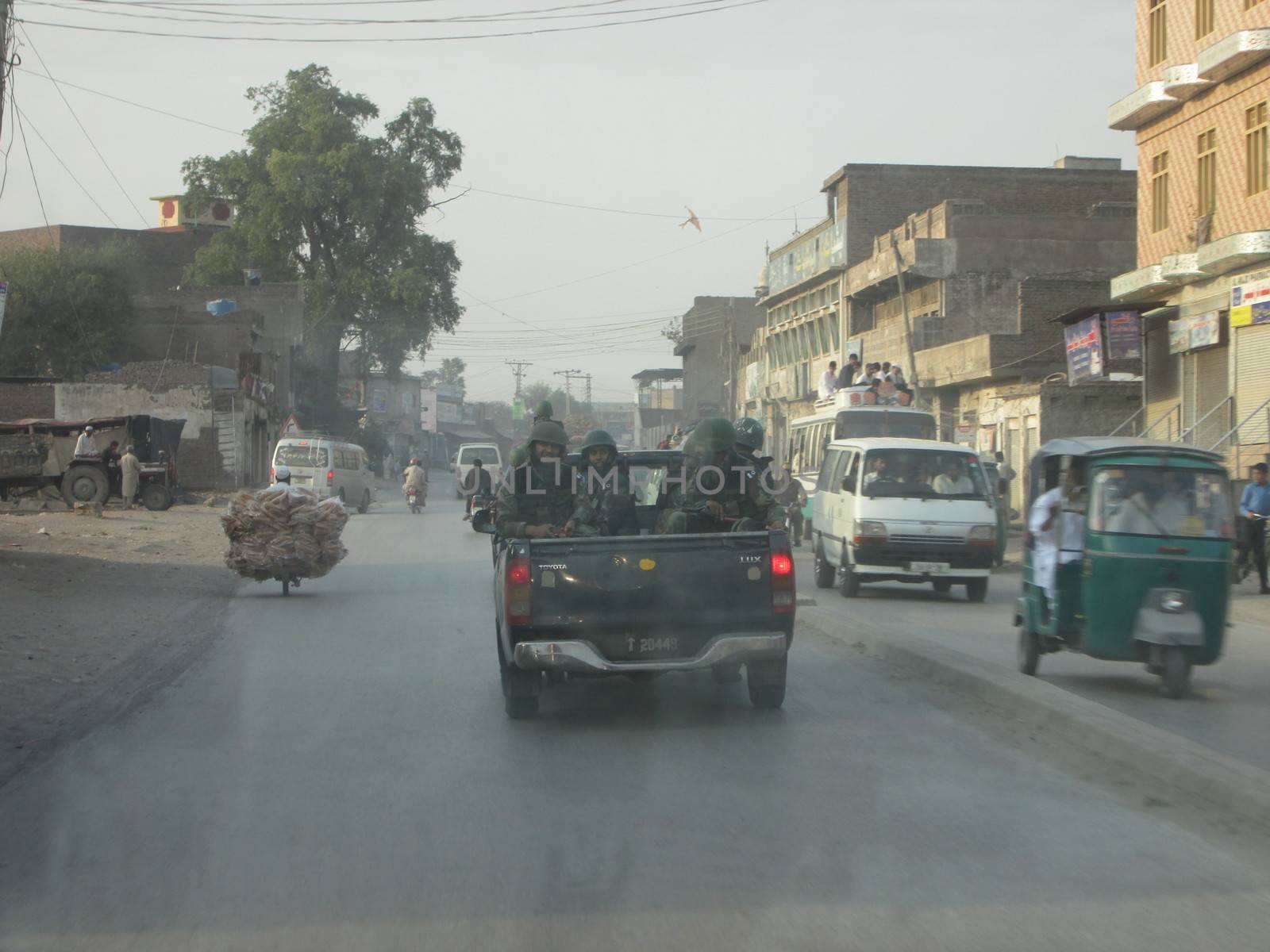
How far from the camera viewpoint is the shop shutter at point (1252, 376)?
2416 cm

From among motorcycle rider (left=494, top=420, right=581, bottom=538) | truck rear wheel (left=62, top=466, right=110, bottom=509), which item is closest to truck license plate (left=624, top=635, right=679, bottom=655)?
motorcycle rider (left=494, top=420, right=581, bottom=538)

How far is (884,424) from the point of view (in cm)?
2522

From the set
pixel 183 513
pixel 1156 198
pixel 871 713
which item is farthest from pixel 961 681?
pixel 183 513

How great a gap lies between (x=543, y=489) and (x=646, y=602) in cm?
192

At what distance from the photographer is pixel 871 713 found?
894cm

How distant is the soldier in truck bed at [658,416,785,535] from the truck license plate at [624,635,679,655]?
1.43 meters

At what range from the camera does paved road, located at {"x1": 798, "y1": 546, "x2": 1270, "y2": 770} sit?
29.0ft

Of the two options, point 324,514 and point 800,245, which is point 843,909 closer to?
point 324,514

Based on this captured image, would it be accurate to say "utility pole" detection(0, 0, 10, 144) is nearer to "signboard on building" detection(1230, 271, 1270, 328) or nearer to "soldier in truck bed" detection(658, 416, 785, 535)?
"soldier in truck bed" detection(658, 416, 785, 535)

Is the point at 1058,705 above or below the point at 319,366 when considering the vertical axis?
below

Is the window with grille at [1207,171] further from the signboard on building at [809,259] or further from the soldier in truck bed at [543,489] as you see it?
the signboard on building at [809,259]

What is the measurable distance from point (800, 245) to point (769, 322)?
751cm

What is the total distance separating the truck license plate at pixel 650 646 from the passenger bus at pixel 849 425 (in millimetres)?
15673

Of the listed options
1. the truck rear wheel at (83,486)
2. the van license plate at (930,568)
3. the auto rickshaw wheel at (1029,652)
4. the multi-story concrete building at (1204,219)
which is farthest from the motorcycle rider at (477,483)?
the multi-story concrete building at (1204,219)
